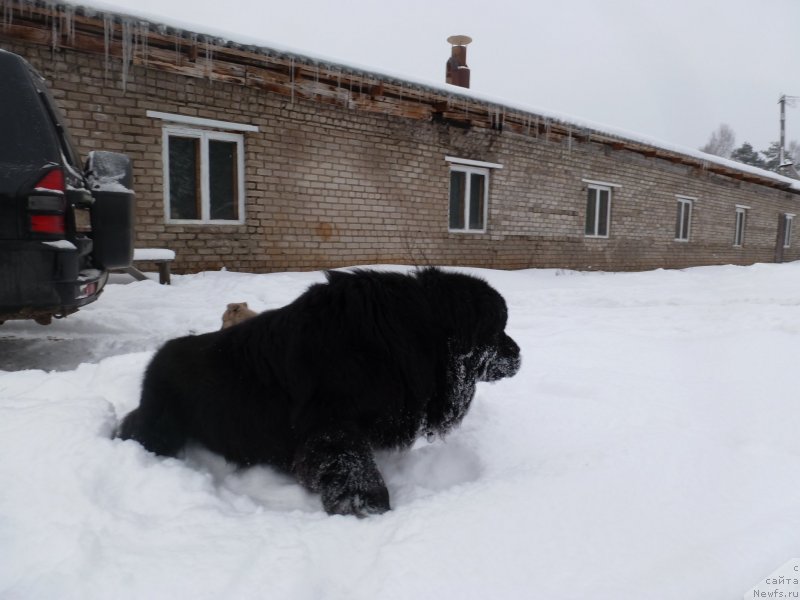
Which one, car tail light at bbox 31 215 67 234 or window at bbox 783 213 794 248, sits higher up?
window at bbox 783 213 794 248

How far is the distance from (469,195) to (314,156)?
3557 mm

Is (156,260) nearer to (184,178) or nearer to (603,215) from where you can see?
(184,178)

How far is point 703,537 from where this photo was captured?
1399mm

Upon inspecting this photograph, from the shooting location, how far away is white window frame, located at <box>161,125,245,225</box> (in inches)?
262

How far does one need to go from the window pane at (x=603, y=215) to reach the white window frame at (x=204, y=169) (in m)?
9.35

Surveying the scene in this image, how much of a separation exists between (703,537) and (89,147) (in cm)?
717

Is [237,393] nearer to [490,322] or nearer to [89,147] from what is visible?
[490,322]

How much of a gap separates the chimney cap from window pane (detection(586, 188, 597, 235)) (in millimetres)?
4907

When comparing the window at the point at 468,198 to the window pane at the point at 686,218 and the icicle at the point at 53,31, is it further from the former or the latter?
the window pane at the point at 686,218

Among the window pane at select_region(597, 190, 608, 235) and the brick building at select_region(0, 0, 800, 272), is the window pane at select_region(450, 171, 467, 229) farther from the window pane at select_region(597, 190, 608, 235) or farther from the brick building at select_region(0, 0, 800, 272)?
the window pane at select_region(597, 190, 608, 235)

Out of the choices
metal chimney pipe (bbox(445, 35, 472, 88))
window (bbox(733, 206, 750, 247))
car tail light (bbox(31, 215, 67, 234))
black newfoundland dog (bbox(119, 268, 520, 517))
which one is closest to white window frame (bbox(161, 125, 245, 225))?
car tail light (bbox(31, 215, 67, 234))

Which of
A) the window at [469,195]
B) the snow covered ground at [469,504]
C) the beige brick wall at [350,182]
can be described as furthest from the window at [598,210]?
the snow covered ground at [469,504]

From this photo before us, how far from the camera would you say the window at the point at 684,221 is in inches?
596

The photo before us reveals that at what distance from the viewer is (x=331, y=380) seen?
180 cm
